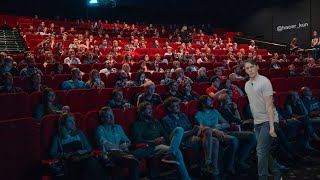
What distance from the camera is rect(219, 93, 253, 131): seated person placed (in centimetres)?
387

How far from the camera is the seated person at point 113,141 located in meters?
2.77

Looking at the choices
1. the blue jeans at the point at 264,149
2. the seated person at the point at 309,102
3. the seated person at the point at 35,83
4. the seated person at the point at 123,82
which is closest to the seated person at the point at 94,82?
the seated person at the point at 123,82

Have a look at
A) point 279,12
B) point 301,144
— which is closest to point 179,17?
point 279,12

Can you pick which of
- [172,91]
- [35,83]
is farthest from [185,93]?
[35,83]

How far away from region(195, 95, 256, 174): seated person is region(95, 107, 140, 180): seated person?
0.88 meters

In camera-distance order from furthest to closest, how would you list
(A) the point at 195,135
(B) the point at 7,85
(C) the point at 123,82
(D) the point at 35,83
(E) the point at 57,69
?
(E) the point at 57,69 < (C) the point at 123,82 < (D) the point at 35,83 < (B) the point at 7,85 < (A) the point at 195,135

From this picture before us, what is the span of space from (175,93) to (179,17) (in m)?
11.1

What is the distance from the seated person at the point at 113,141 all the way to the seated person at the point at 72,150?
0.41 ft

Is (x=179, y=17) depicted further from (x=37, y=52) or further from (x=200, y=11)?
(x=37, y=52)

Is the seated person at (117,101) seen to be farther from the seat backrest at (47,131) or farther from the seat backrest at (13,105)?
the seat backrest at (47,131)

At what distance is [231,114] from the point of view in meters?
3.93

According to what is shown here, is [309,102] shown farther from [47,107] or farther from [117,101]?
[47,107]

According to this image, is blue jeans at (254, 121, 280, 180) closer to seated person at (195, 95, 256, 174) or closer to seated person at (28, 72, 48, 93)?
seated person at (195, 95, 256, 174)

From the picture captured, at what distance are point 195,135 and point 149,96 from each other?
843mm
